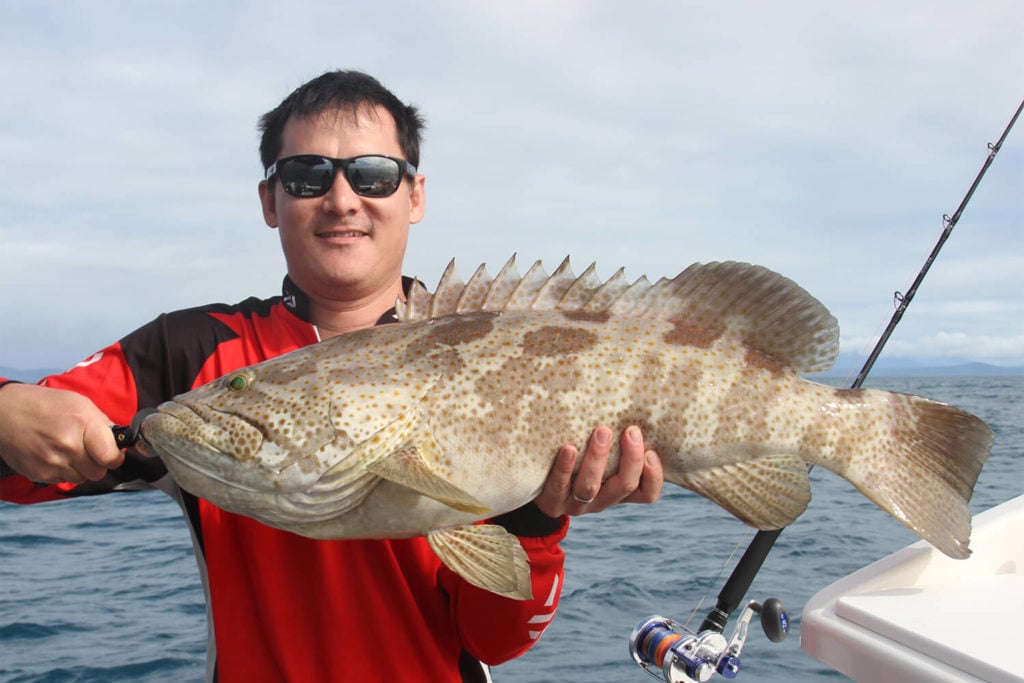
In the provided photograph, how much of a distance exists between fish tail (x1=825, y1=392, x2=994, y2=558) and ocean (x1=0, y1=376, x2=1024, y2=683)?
1928mm

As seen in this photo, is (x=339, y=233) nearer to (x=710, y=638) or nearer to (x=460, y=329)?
(x=460, y=329)

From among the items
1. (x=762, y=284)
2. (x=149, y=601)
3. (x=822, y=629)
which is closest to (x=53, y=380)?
(x=762, y=284)

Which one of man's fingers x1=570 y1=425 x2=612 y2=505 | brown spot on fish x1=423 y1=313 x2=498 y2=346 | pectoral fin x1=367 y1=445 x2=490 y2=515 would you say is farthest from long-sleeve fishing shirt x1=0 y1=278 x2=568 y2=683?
brown spot on fish x1=423 y1=313 x2=498 y2=346

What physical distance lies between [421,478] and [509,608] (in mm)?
726

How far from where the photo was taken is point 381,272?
321cm

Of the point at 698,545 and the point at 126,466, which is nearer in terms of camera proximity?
the point at 126,466

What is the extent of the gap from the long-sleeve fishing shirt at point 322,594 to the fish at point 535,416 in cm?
39

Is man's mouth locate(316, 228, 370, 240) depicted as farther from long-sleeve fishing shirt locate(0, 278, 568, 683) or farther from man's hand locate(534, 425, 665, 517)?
man's hand locate(534, 425, 665, 517)

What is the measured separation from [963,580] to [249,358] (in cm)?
309

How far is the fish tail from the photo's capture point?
2689mm

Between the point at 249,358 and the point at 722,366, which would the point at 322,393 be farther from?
the point at 722,366

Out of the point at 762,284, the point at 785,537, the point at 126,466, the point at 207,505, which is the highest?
the point at 762,284

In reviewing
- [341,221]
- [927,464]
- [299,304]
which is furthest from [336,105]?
[927,464]

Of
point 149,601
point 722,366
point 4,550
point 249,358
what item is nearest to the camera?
point 722,366
